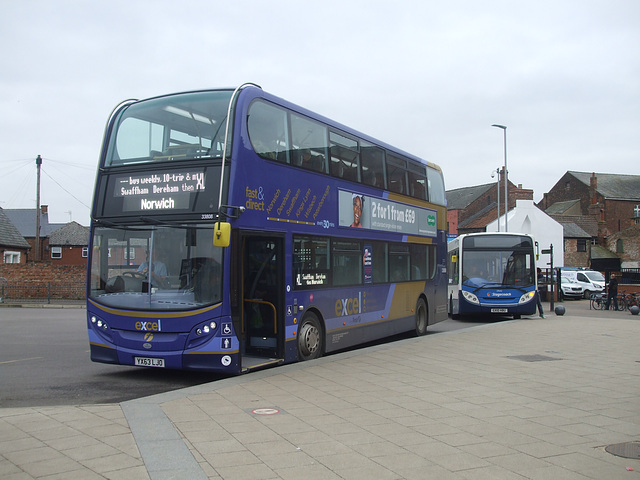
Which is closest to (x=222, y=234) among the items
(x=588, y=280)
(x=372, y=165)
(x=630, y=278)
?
(x=372, y=165)

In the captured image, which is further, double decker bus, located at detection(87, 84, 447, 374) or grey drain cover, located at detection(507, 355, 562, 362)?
→ grey drain cover, located at detection(507, 355, 562, 362)

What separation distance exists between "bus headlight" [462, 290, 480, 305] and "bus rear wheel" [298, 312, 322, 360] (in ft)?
37.7

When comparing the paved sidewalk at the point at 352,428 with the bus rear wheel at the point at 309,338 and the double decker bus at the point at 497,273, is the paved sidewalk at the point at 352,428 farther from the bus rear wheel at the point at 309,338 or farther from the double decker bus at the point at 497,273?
the double decker bus at the point at 497,273

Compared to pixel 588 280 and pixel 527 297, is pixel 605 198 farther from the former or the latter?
pixel 527 297

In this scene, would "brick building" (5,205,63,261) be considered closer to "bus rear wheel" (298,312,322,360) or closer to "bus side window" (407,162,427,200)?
"bus side window" (407,162,427,200)

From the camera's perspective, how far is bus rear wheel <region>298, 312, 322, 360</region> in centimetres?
1089

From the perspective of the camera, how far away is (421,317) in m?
16.9

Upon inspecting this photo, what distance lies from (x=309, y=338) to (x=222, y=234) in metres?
3.47

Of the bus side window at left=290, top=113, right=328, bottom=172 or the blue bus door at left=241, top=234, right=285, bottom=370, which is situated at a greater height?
the bus side window at left=290, top=113, right=328, bottom=172

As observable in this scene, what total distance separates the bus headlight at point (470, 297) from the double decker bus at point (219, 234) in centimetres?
1041

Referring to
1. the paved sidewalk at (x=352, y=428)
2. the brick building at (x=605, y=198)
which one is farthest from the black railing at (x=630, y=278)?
the brick building at (x=605, y=198)

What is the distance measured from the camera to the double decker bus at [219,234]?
9078 mm

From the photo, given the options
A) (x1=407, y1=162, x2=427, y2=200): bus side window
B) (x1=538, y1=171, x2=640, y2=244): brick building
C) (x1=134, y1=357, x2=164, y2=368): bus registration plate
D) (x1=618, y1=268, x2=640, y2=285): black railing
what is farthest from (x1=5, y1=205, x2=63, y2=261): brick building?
(x1=134, y1=357, x2=164, y2=368): bus registration plate

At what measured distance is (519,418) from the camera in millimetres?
7082
